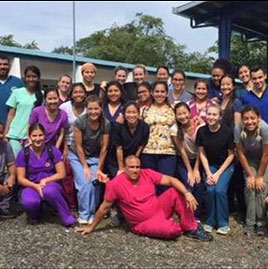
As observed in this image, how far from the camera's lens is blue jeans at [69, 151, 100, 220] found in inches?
222

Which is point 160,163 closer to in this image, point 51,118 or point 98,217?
point 98,217

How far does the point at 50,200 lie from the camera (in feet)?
17.8

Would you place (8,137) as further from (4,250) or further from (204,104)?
(204,104)

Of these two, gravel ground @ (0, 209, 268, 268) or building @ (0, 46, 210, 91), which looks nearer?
gravel ground @ (0, 209, 268, 268)

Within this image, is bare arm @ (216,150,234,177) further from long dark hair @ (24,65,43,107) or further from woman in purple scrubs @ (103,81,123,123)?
long dark hair @ (24,65,43,107)

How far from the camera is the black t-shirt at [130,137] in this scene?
5.62 m

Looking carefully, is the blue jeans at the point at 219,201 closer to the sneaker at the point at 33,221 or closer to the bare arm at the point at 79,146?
the bare arm at the point at 79,146

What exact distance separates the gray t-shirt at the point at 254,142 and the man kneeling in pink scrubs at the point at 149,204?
95cm

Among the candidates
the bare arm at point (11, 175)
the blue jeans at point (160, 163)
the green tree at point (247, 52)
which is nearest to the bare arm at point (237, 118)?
the blue jeans at point (160, 163)

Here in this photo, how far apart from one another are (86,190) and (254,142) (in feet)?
6.78

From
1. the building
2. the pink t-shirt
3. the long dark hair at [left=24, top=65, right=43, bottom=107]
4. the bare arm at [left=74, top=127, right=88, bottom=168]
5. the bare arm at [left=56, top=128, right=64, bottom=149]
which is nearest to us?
the pink t-shirt

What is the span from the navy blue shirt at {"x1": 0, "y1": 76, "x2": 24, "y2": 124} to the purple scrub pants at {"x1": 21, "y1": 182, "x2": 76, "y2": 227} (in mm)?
1391

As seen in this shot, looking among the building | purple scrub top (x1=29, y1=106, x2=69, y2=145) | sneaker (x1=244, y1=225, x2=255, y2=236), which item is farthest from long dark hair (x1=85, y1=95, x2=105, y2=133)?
the building

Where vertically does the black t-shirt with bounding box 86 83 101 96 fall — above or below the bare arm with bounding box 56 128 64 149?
above
